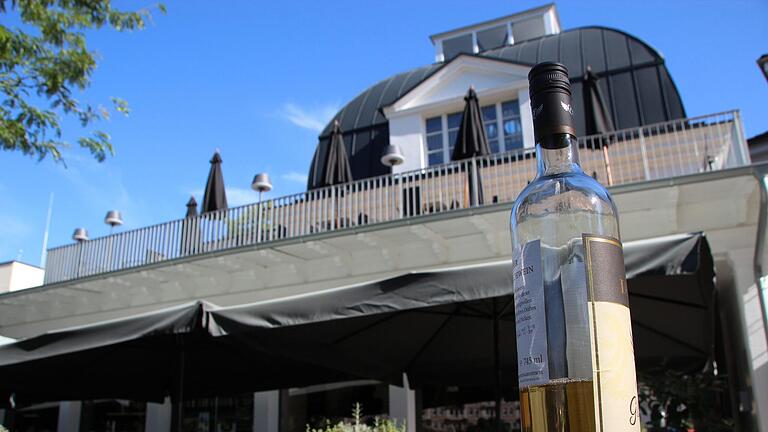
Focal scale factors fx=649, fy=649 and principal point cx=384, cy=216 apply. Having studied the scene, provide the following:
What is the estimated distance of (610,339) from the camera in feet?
4.76

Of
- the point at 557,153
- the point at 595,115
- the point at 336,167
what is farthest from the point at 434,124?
the point at 557,153

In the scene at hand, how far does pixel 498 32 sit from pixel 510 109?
13.0 feet

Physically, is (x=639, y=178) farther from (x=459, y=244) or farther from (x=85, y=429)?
(x=85, y=429)

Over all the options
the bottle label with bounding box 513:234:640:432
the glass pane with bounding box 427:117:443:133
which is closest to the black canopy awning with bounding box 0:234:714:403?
the bottle label with bounding box 513:234:640:432

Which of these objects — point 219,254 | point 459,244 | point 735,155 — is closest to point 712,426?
point 735,155

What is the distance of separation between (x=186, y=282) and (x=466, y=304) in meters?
7.33

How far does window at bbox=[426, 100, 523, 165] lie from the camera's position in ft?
41.5

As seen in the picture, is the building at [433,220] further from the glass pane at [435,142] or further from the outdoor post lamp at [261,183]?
the outdoor post lamp at [261,183]

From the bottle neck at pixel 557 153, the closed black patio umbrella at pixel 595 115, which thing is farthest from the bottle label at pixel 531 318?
the closed black patio umbrella at pixel 595 115

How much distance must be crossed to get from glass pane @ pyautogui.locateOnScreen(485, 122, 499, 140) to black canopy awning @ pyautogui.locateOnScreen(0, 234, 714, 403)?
21.3ft

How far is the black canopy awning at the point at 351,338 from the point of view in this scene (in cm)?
436

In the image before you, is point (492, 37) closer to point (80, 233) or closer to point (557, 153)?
point (80, 233)

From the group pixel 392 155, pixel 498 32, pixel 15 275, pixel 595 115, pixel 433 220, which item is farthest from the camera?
pixel 498 32

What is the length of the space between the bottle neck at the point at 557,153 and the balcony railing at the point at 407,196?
7.22 meters
